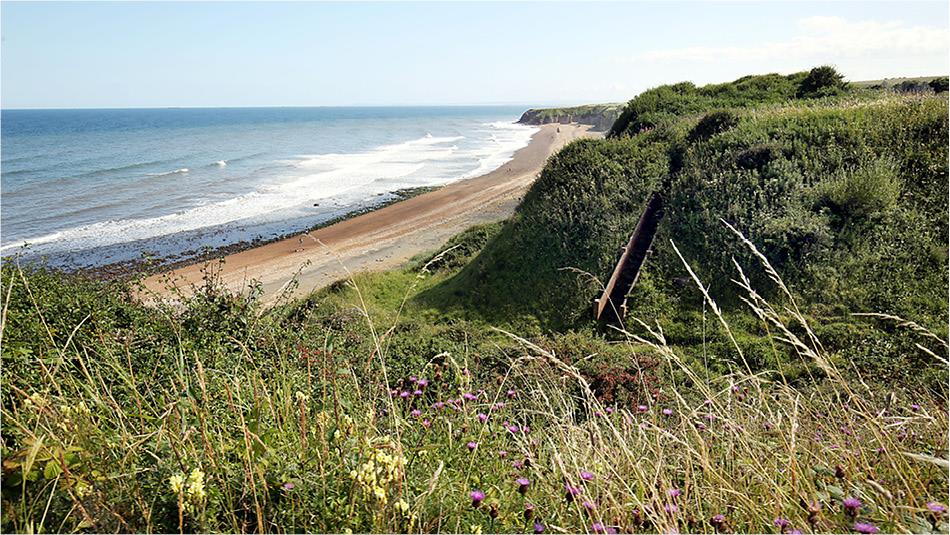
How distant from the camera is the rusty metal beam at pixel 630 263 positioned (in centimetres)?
1170

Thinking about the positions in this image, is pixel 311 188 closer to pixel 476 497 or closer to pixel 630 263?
pixel 630 263

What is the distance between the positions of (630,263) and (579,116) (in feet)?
406

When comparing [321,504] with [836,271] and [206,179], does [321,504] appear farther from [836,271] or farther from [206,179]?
[206,179]

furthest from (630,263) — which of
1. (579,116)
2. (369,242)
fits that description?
(579,116)

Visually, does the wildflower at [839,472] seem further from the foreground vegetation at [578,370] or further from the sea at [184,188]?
the sea at [184,188]

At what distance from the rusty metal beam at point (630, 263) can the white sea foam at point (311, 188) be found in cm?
2576

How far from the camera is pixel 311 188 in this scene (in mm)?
45312

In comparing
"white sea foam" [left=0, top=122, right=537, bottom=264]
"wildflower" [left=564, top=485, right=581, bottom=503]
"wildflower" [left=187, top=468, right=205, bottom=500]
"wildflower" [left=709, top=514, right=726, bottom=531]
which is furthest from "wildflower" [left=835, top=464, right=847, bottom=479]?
"white sea foam" [left=0, top=122, right=537, bottom=264]

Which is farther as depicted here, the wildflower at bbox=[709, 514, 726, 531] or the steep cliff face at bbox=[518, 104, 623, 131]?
the steep cliff face at bbox=[518, 104, 623, 131]

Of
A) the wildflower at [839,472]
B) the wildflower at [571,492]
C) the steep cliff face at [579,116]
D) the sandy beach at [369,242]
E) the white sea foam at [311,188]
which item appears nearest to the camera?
the wildflower at [571,492]

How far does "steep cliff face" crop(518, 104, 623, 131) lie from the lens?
381ft

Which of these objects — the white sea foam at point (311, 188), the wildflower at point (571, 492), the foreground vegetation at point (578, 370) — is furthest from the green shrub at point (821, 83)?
the white sea foam at point (311, 188)

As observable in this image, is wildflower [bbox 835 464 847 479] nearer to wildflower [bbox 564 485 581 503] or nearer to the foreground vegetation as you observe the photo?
the foreground vegetation

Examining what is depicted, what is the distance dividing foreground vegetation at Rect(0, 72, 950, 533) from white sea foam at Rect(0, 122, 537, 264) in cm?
2045
